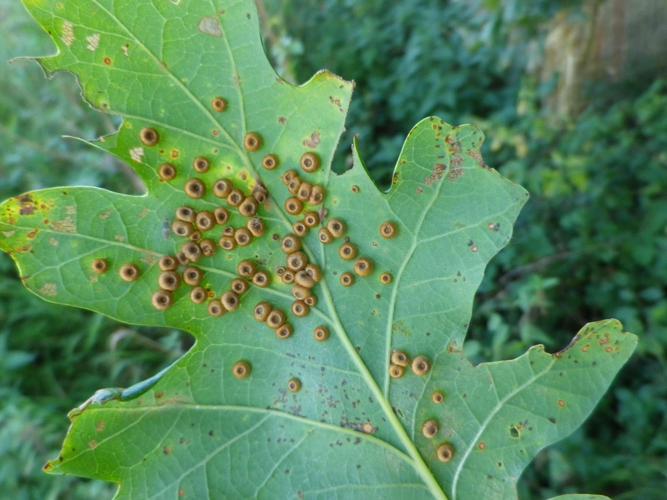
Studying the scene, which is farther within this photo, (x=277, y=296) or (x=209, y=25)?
(x=277, y=296)

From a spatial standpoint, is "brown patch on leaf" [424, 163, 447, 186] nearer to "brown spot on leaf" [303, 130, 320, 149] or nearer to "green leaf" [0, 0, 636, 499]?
"green leaf" [0, 0, 636, 499]

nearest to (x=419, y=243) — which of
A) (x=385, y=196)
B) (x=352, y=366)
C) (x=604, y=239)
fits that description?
(x=385, y=196)

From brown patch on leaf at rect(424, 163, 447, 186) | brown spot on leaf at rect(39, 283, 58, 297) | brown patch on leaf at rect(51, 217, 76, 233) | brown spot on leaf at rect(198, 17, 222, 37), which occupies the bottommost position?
brown spot on leaf at rect(39, 283, 58, 297)

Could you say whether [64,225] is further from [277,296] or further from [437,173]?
[437,173]

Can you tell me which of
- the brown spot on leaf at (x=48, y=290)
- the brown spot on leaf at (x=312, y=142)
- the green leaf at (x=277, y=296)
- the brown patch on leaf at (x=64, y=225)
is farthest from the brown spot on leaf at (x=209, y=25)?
the brown spot on leaf at (x=48, y=290)

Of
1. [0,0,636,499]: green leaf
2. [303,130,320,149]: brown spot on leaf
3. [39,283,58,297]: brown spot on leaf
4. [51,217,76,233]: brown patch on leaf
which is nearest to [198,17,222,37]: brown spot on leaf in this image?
[0,0,636,499]: green leaf

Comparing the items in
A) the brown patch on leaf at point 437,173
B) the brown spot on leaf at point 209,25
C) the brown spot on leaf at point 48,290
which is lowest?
the brown spot on leaf at point 48,290

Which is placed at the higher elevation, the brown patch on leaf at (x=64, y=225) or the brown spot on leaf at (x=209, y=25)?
the brown spot on leaf at (x=209, y=25)

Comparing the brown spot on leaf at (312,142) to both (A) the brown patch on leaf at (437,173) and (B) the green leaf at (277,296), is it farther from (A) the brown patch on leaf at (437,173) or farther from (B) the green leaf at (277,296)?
(A) the brown patch on leaf at (437,173)

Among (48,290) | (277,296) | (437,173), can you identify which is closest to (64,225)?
(48,290)
